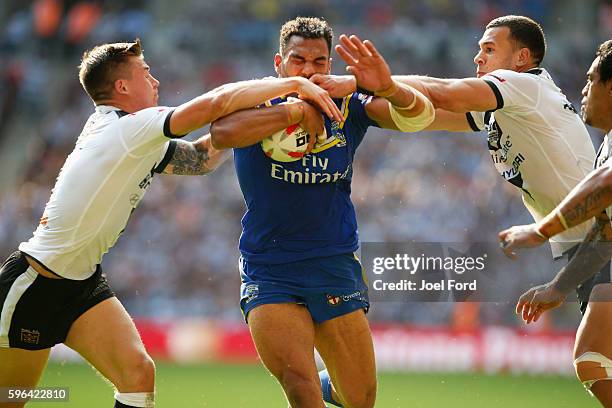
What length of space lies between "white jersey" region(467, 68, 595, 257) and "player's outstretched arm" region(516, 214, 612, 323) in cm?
35

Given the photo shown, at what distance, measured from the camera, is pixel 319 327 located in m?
6.06

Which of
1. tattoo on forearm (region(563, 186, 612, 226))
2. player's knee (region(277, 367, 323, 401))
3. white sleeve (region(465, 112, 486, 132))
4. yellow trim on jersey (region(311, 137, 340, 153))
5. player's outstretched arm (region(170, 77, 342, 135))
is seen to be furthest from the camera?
white sleeve (region(465, 112, 486, 132))

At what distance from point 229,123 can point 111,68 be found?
1106mm

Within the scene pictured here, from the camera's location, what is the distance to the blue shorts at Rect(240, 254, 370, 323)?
5.95 meters

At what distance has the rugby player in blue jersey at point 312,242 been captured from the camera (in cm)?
589

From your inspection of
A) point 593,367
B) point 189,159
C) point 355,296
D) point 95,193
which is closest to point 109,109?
point 95,193

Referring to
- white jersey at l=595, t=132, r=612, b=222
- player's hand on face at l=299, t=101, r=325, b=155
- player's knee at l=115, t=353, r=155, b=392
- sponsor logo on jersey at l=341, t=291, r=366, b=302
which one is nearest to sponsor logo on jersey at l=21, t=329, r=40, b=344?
player's knee at l=115, t=353, r=155, b=392

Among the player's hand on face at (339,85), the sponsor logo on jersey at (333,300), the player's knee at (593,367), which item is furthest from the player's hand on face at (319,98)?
the player's knee at (593,367)

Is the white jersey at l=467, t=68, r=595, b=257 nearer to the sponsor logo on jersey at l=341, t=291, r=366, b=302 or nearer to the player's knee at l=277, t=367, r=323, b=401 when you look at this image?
the sponsor logo on jersey at l=341, t=291, r=366, b=302

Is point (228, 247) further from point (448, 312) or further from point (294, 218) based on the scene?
point (294, 218)

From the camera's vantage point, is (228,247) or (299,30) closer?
(299,30)

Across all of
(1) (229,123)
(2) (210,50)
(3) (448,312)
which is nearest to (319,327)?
(1) (229,123)

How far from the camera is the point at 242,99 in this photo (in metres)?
5.59

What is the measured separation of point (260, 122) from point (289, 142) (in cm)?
25
